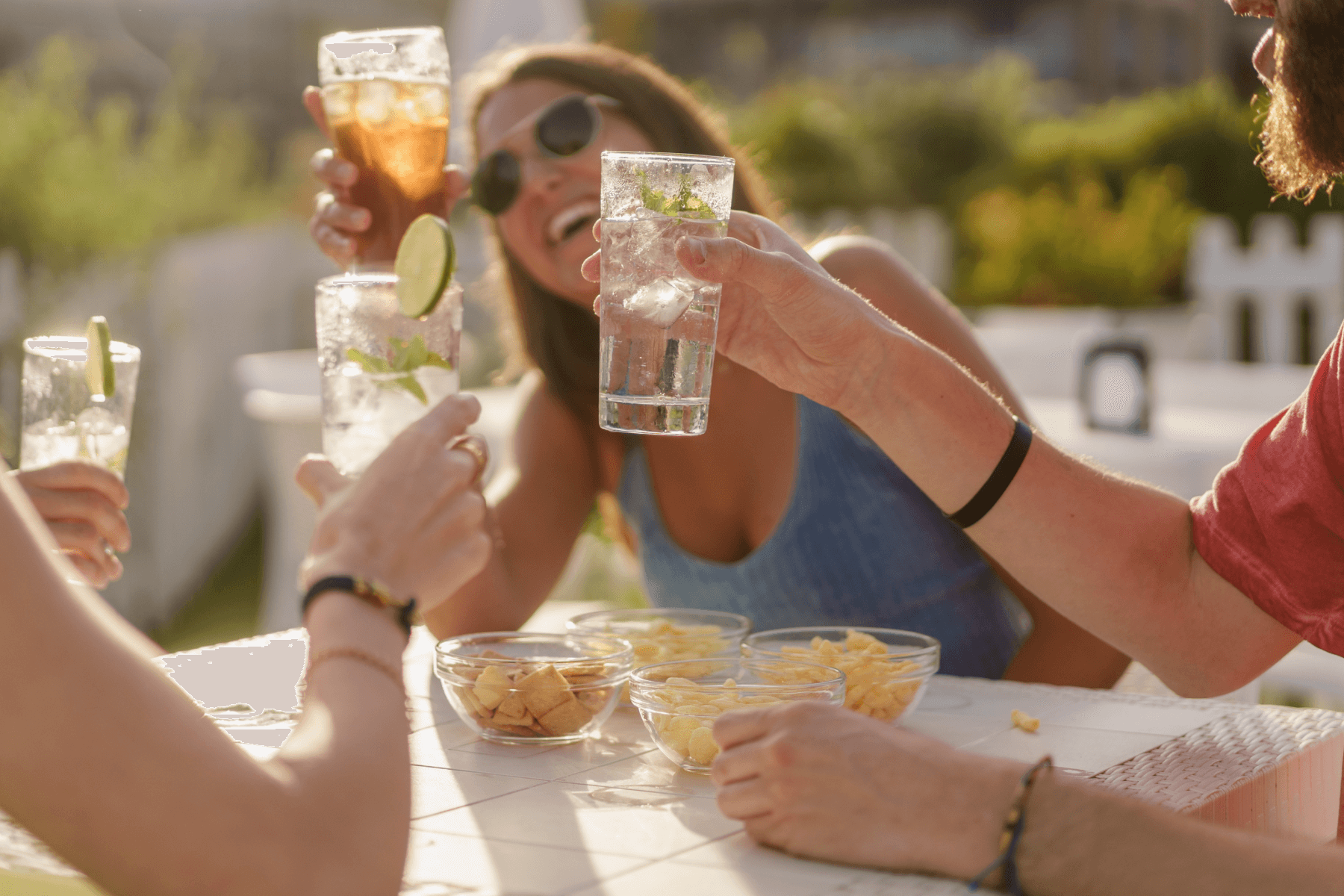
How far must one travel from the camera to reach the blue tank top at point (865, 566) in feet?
8.68

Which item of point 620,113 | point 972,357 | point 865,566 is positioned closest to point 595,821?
point 865,566

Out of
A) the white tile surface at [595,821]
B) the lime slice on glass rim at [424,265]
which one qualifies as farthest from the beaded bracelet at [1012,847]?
the lime slice on glass rim at [424,265]

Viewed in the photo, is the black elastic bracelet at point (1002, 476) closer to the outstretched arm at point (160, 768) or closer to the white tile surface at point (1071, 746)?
the white tile surface at point (1071, 746)

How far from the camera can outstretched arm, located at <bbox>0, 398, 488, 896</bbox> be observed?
1021mm

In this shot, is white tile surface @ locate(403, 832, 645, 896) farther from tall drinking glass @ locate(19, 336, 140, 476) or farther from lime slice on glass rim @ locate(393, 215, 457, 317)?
tall drinking glass @ locate(19, 336, 140, 476)

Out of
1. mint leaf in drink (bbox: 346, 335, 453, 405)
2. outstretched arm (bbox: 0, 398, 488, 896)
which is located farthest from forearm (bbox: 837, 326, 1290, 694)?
outstretched arm (bbox: 0, 398, 488, 896)

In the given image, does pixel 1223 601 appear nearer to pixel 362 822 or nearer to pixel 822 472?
pixel 822 472

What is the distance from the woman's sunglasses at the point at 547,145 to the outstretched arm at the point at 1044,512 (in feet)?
3.03

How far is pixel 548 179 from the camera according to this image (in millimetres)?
2807

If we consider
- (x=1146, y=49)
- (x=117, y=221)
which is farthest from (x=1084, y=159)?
(x=1146, y=49)

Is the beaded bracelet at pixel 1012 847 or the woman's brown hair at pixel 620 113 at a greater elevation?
the woman's brown hair at pixel 620 113

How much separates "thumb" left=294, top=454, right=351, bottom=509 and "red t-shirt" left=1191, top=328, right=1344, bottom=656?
128 cm

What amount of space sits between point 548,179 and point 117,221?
15.1 ft

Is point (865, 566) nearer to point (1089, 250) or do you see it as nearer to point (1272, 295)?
point (1272, 295)
